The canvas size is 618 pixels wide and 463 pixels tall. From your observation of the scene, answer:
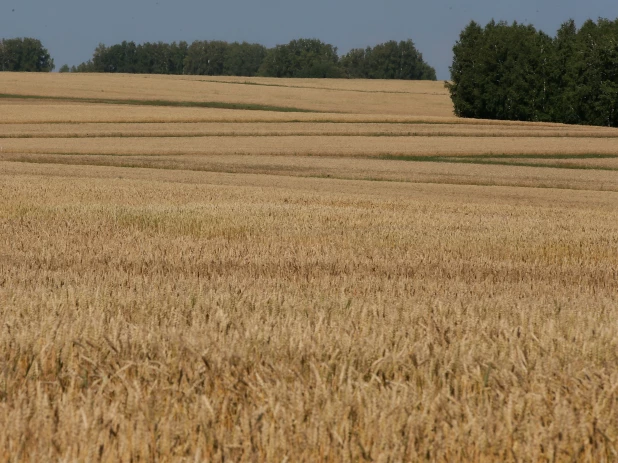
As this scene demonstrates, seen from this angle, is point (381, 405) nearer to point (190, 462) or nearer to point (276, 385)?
point (276, 385)

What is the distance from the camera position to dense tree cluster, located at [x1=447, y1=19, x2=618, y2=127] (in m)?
78.7

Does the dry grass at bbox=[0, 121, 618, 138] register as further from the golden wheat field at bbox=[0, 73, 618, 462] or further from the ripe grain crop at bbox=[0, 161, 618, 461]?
the ripe grain crop at bbox=[0, 161, 618, 461]

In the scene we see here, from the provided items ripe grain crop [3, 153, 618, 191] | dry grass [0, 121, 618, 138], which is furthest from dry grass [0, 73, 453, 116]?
ripe grain crop [3, 153, 618, 191]

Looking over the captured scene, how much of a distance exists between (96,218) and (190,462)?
42.7ft

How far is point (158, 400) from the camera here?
3902 millimetres

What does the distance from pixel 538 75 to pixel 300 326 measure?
8300 cm

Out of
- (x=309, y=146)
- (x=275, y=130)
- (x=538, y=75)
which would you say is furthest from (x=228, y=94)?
(x=309, y=146)

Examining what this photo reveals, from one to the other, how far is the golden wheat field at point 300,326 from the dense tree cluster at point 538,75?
5610 cm

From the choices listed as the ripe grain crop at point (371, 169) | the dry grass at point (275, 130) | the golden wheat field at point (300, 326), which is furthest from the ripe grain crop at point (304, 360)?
the dry grass at point (275, 130)

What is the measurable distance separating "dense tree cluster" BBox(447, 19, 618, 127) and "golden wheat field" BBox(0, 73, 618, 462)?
56.1 meters

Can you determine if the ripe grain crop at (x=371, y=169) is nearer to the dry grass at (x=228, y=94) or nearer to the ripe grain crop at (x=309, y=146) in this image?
the ripe grain crop at (x=309, y=146)

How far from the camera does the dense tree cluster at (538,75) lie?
78.7 meters

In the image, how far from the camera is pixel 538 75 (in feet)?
275

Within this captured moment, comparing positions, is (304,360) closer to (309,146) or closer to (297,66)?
(309,146)
